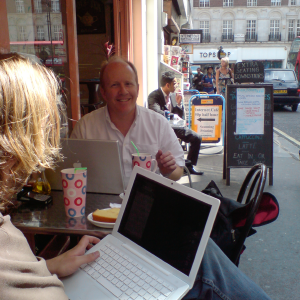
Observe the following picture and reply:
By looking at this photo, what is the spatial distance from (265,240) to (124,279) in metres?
2.32

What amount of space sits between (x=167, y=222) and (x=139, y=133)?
122 cm

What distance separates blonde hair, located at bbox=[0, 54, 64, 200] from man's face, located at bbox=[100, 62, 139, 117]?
1435 mm

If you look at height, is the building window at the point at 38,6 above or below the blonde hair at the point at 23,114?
above

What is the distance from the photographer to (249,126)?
4500mm

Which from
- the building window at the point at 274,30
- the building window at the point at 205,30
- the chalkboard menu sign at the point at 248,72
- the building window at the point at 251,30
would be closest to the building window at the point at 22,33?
the chalkboard menu sign at the point at 248,72

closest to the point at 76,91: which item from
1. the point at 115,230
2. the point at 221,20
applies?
the point at 115,230

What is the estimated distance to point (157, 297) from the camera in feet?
3.28

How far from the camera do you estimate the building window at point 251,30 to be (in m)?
40.7

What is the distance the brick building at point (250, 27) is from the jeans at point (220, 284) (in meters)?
40.0

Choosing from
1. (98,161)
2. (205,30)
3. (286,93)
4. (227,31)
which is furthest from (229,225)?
(227,31)

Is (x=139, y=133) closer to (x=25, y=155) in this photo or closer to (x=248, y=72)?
(x=25, y=155)

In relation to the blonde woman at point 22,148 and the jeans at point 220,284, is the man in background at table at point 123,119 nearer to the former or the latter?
the jeans at point 220,284

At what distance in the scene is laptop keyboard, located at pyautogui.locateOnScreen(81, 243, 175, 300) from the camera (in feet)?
3.35

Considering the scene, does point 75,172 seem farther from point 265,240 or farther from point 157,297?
point 265,240
